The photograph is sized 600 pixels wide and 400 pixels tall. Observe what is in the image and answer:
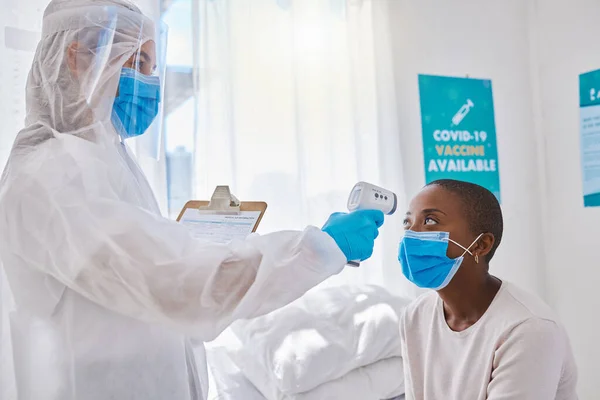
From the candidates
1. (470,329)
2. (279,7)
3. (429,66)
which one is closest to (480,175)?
(429,66)

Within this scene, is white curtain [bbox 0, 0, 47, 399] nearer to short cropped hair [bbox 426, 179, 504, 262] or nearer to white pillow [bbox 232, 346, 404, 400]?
white pillow [bbox 232, 346, 404, 400]

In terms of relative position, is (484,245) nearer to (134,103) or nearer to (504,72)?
(134,103)

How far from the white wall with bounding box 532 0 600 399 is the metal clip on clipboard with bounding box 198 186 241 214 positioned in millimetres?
1974

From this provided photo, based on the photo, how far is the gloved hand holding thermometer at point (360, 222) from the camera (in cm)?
117

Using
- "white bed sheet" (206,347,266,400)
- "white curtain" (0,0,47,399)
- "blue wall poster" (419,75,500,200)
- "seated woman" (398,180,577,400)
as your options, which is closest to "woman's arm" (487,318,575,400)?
"seated woman" (398,180,577,400)

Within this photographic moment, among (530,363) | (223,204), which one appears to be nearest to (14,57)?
(223,204)

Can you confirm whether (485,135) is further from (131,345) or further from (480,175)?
(131,345)

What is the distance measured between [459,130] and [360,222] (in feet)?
5.87

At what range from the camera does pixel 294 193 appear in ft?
7.92

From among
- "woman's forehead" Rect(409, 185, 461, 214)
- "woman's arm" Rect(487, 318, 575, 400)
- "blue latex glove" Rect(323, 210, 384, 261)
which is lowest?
"woman's arm" Rect(487, 318, 575, 400)

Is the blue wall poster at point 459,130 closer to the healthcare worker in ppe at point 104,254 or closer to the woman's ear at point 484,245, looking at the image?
the woman's ear at point 484,245

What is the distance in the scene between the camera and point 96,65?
1.21 meters

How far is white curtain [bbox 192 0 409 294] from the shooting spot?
2303 mm

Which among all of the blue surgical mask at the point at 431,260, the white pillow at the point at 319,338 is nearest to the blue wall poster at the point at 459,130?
the white pillow at the point at 319,338
